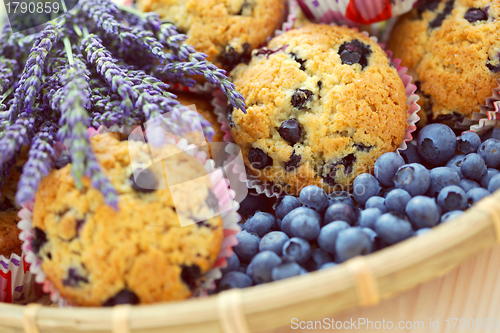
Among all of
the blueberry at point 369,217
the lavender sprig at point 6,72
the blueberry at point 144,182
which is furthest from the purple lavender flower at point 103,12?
the blueberry at point 369,217

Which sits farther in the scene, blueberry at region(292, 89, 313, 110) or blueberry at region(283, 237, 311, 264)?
blueberry at region(292, 89, 313, 110)

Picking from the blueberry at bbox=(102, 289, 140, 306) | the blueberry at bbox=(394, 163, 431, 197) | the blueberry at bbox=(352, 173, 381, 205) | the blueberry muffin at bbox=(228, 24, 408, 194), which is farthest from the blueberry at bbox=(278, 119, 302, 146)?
the blueberry at bbox=(102, 289, 140, 306)

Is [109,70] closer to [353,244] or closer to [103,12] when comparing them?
[103,12]

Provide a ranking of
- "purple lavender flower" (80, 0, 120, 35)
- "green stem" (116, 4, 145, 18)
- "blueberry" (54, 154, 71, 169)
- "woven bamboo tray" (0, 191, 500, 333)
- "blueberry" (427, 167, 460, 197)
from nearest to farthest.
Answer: "woven bamboo tray" (0, 191, 500, 333), "blueberry" (54, 154, 71, 169), "blueberry" (427, 167, 460, 197), "purple lavender flower" (80, 0, 120, 35), "green stem" (116, 4, 145, 18)

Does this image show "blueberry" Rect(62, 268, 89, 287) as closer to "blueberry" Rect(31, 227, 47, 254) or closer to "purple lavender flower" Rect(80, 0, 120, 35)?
"blueberry" Rect(31, 227, 47, 254)

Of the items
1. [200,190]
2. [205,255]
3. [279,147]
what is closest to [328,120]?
[279,147]

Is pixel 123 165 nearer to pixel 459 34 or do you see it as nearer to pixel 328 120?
pixel 328 120

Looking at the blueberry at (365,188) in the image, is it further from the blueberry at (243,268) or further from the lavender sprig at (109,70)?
the lavender sprig at (109,70)
